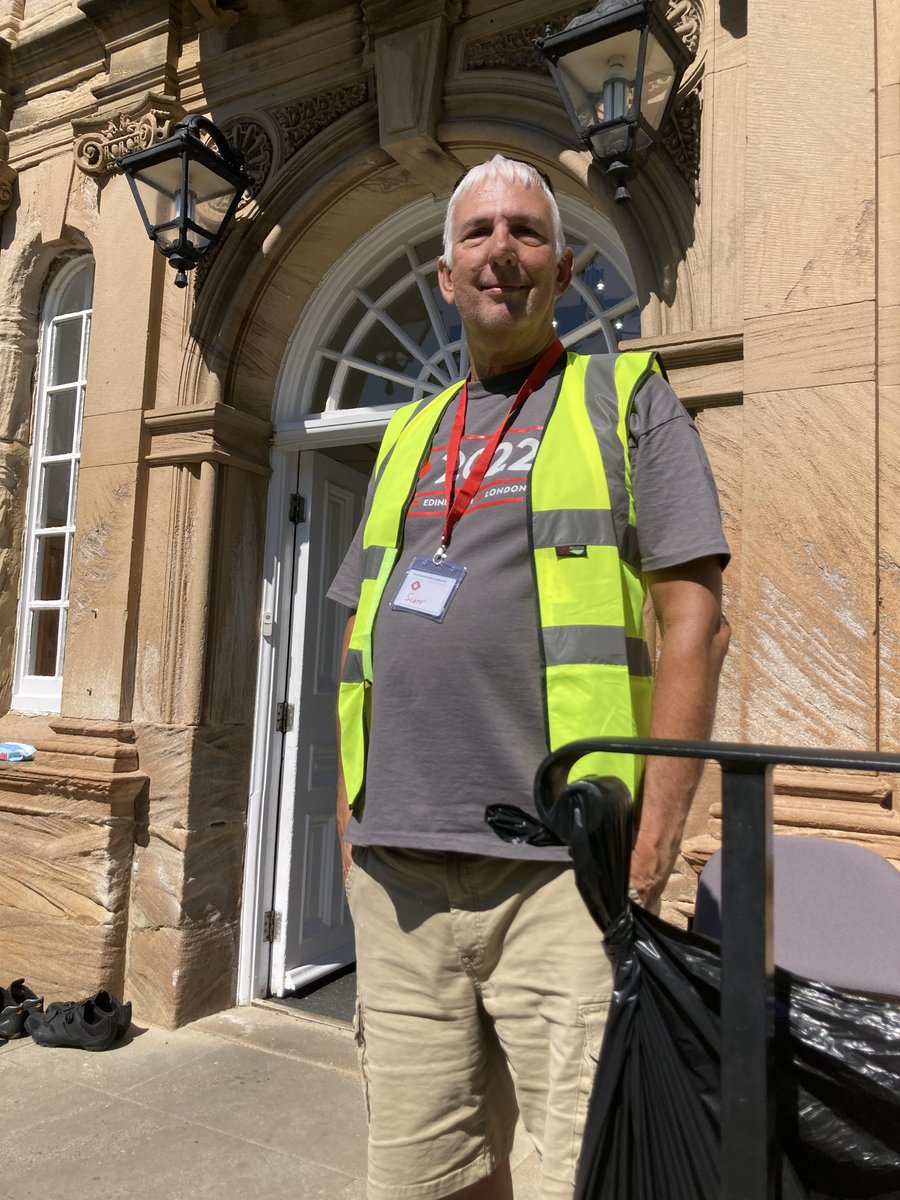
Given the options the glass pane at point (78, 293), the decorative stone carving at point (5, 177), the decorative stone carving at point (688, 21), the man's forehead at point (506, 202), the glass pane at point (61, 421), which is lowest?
Answer: the man's forehead at point (506, 202)

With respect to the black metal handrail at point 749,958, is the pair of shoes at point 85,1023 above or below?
below

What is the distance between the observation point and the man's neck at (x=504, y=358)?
71.4 inches

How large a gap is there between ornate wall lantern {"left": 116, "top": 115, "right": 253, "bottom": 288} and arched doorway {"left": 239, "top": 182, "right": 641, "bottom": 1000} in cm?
60

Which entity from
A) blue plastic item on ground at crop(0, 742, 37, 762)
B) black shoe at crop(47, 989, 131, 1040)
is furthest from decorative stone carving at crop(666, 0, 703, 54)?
black shoe at crop(47, 989, 131, 1040)

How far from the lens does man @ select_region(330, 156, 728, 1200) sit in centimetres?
148

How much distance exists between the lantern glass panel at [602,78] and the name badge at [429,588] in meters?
2.19

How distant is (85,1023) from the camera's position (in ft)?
13.2

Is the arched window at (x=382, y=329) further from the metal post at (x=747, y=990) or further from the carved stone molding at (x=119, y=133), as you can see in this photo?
the metal post at (x=747, y=990)

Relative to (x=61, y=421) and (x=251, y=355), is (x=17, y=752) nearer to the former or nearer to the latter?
(x=61, y=421)

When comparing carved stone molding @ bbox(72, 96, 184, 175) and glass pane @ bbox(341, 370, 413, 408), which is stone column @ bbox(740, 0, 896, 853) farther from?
carved stone molding @ bbox(72, 96, 184, 175)

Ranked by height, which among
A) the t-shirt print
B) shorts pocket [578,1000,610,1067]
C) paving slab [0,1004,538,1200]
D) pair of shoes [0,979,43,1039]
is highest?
the t-shirt print

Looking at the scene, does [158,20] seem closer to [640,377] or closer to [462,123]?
[462,123]

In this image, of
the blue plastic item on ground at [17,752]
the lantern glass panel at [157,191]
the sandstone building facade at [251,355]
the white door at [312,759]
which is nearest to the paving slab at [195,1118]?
the sandstone building facade at [251,355]

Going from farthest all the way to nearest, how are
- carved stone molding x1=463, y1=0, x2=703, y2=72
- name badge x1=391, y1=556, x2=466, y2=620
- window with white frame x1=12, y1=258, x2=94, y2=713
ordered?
1. window with white frame x1=12, y1=258, x2=94, y2=713
2. carved stone molding x1=463, y1=0, x2=703, y2=72
3. name badge x1=391, y1=556, x2=466, y2=620
